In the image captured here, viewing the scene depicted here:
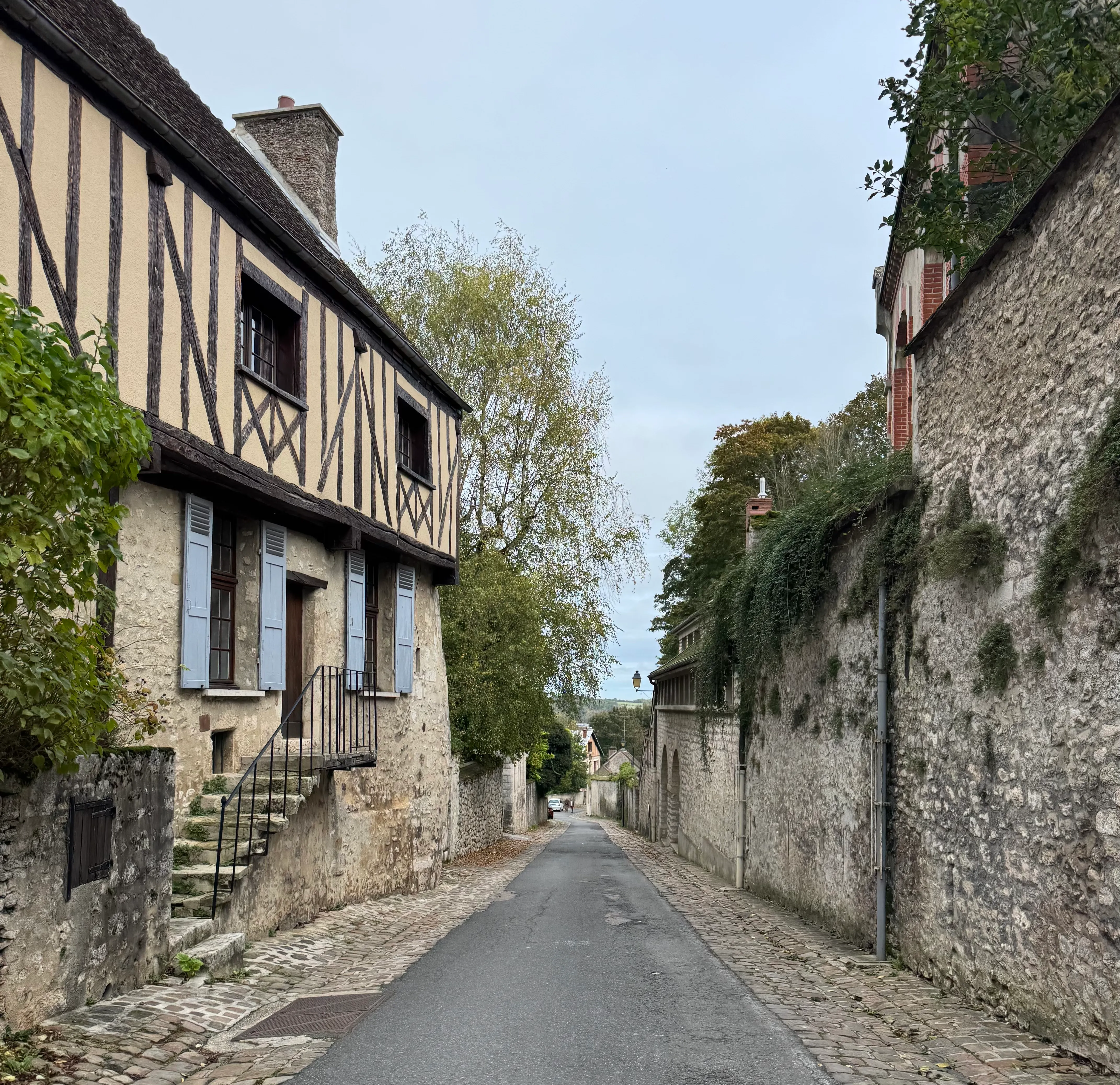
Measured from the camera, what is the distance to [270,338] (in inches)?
388

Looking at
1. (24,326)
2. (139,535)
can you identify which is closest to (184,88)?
(139,535)

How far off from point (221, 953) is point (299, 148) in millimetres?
11888

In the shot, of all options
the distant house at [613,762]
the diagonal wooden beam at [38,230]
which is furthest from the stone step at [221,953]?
the distant house at [613,762]

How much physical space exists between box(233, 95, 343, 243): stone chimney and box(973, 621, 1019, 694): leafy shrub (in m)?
11.5

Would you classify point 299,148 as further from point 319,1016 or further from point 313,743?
point 319,1016

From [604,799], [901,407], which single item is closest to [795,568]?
[901,407]

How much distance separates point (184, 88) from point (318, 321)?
299 cm

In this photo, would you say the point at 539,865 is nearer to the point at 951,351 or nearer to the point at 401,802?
the point at 401,802

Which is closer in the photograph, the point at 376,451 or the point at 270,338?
the point at 270,338

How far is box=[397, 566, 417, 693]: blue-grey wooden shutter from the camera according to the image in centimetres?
1250

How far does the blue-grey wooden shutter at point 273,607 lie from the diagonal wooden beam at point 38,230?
294cm

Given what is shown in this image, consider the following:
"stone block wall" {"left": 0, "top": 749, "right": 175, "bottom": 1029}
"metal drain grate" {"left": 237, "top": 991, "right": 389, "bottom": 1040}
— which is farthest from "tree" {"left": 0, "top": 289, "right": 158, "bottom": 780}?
"metal drain grate" {"left": 237, "top": 991, "right": 389, "bottom": 1040}

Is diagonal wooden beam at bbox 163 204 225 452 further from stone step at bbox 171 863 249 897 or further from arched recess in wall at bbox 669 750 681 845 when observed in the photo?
arched recess in wall at bbox 669 750 681 845

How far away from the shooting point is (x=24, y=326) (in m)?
4.24
